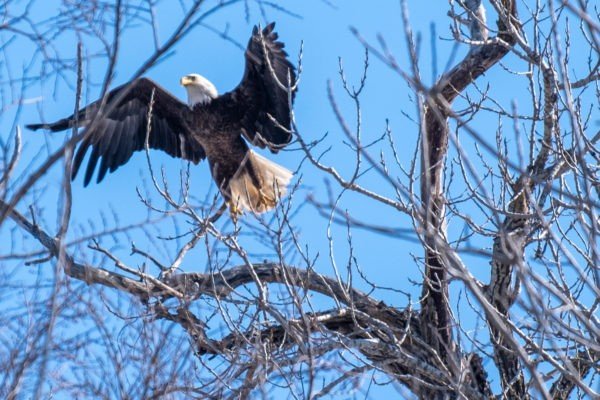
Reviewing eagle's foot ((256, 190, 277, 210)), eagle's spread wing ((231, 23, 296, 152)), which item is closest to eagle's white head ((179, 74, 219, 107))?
eagle's spread wing ((231, 23, 296, 152))

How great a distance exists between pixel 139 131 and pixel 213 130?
1.99 ft

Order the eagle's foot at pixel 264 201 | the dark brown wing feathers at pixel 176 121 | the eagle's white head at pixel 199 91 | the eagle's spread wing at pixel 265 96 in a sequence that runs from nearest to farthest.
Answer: the eagle's spread wing at pixel 265 96, the dark brown wing feathers at pixel 176 121, the eagle's foot at pixel 264 201, the eagle's white head at pixel 199 91

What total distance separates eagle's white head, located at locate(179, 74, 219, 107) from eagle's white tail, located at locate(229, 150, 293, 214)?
0.53 meters

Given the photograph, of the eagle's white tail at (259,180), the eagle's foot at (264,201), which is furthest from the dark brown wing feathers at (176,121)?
the eagle's foot at (264,201)

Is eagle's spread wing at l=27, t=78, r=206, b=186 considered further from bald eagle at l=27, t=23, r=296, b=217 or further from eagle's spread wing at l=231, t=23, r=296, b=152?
eagle's spread wing at l=231, t=23, r=296, b=152

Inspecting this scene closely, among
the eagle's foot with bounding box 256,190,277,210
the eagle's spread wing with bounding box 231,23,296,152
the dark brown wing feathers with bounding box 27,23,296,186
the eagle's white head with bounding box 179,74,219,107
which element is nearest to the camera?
the eagle's spread wing with bounding box 231,23,296,152

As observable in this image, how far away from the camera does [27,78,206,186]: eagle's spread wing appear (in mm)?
8445

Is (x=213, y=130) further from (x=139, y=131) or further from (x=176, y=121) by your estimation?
(x=139, y=131)

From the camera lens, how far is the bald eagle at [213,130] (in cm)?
834

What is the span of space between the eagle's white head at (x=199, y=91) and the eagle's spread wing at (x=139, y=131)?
0.34ft

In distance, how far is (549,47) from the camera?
4562 mm

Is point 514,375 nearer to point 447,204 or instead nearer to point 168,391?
point 447,204

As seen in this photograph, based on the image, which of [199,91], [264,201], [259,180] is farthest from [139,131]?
[264,201]

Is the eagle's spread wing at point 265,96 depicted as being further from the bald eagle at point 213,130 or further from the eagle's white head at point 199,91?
the eagle's white head at point 199,91
